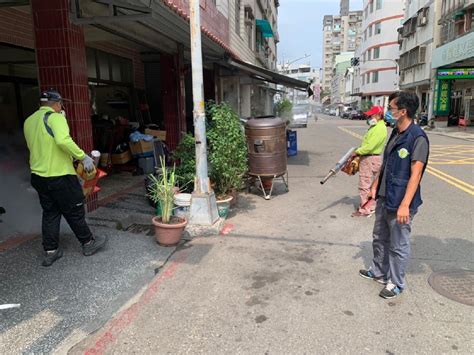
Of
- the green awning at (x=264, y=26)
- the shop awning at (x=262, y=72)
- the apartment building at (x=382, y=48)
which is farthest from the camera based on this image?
the apartment building at (x=382, y=48)

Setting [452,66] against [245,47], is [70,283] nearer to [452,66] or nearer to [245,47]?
[245,47]

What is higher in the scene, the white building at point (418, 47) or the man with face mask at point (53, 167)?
the white building at point (418, 47)

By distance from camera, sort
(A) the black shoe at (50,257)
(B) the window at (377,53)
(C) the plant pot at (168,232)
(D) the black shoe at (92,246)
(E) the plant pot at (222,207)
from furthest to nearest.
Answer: (B) the window at (377,53)
(E) the plant pot at (222,207)
(C) the plant pot at (168,232)
(D) the black shoe at (92,246)
(A) the black shoe at (50,257)

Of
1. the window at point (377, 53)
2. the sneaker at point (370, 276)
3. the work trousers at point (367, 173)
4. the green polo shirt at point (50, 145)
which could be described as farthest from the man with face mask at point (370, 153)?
the window at point (377, 53)

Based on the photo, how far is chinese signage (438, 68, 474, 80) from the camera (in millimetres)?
27656

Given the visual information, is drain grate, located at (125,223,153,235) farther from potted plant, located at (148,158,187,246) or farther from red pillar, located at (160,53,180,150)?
red pillar, located at (160,53,180,150)

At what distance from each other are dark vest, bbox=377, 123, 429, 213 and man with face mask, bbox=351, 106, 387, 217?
2640 mm

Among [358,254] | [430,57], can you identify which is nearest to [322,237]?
[358,254]

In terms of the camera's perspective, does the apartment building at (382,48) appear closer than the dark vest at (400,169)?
No

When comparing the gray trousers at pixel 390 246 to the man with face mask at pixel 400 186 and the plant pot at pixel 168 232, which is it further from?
the plant pot at pixel 168 232

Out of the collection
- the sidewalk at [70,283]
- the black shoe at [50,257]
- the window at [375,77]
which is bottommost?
the sidewalk at [70,283]

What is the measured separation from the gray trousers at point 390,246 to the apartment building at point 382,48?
182 feet

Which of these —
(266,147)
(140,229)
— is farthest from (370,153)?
(140,229)

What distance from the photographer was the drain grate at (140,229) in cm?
550
